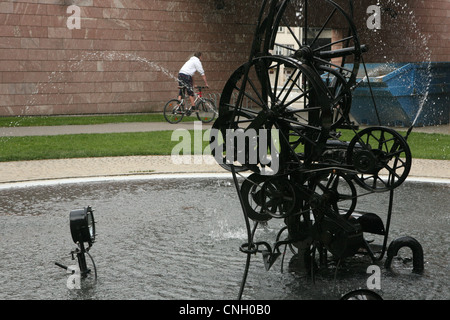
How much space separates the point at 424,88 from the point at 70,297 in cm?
1486

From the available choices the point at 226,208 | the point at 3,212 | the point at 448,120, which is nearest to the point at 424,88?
the point at 448,120

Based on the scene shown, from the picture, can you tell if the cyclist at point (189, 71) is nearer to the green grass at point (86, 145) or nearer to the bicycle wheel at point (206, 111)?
the bicycle wheel at point (206, 111)

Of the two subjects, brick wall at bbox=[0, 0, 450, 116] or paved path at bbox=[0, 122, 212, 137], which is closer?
paved path at bbox=[0, 122, 212, 137]

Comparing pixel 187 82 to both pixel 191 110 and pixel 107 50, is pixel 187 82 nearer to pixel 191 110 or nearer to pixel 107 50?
pixel 191 110

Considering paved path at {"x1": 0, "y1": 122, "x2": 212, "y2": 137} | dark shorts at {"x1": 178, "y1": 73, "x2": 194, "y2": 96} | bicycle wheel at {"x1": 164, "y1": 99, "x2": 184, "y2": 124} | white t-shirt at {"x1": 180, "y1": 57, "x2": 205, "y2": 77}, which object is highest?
white t-shirt at {"x1": 180, "y1": 57, "x2": 205, "y2": 77}

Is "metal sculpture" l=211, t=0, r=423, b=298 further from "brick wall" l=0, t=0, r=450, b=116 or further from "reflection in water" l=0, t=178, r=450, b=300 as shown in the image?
"brick wall" l=0, t=0, r=450, b=116

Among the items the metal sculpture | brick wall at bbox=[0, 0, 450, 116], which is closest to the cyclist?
brick wall at bbox=[0, 0, 450, 116]

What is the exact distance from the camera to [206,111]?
19.5m

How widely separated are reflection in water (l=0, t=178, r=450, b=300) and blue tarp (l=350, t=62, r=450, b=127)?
8.38m

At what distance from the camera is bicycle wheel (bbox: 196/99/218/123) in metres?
19.0

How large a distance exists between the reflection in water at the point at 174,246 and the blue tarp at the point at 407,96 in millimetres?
8379

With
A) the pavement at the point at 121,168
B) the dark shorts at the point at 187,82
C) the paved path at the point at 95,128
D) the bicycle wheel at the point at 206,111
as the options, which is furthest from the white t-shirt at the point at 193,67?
the pavement at the point at 121,168

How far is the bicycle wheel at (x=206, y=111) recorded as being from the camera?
62.4 feet

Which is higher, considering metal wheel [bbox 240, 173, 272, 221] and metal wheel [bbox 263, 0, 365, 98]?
metal wheel [bbox 263, 0, 365, 98]
